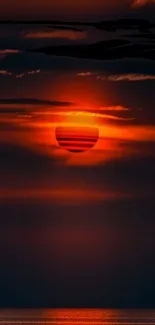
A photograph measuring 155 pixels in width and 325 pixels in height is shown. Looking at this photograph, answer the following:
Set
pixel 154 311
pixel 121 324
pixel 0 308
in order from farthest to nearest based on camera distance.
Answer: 1. pixel 0 308
2. pixel 154 311
3. pixel 121 324

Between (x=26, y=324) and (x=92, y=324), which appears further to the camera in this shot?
(x=26, y=324)

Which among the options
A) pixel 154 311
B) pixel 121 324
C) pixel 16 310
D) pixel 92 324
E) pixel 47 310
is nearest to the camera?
pixel 92 324

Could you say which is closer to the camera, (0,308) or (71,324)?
(71,324)

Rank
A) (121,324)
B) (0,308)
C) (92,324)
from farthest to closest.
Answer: (0,308), (121,324), (92,324)

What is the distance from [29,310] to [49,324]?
3805cm

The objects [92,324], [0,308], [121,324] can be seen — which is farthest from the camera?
[0,308]

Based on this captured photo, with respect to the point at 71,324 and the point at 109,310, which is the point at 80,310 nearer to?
the point at 109,310

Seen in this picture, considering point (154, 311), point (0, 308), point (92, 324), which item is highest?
point (0, 308)

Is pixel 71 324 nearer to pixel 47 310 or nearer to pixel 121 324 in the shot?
pixel 121 324

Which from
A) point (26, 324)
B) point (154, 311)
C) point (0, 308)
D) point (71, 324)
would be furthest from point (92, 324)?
point (0, 308)

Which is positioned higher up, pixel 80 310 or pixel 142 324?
pixel 80 310

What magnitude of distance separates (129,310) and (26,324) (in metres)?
32.3

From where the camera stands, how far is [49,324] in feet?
189

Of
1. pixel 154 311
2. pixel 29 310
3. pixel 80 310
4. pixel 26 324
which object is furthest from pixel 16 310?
pixel 26 324
